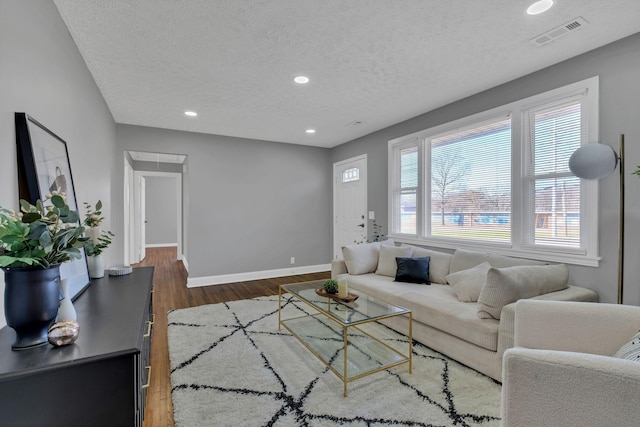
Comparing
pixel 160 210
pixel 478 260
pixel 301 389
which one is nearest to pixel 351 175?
pixel 478 260

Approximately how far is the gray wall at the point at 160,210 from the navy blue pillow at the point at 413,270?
8.34 metres

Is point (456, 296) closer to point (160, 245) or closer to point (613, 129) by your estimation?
point (613, 129)

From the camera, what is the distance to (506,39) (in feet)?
7.66

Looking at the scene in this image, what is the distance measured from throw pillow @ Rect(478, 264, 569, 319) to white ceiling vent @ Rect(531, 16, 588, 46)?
1792 millimetres

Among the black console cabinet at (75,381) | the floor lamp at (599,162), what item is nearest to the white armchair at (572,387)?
the floor lamp at (599,162)

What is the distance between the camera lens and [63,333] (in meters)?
1.12

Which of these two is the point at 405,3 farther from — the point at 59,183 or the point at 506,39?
the point at 59,183

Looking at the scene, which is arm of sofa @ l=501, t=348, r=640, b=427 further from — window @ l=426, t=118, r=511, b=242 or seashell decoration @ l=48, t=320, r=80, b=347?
window @ l=426, t=118, r=511, b=242

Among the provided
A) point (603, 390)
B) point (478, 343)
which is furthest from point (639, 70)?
point (603, 390)

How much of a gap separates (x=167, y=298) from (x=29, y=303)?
11.7ft

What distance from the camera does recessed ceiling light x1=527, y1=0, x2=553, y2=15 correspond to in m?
1.91

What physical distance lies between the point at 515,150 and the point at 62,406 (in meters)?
3.79

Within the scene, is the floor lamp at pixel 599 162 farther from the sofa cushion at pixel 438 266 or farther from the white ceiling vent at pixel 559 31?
the sofa cushion at pixel 438 266

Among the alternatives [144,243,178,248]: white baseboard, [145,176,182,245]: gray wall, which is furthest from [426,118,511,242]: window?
[144,243,178,248]: white baseboard
